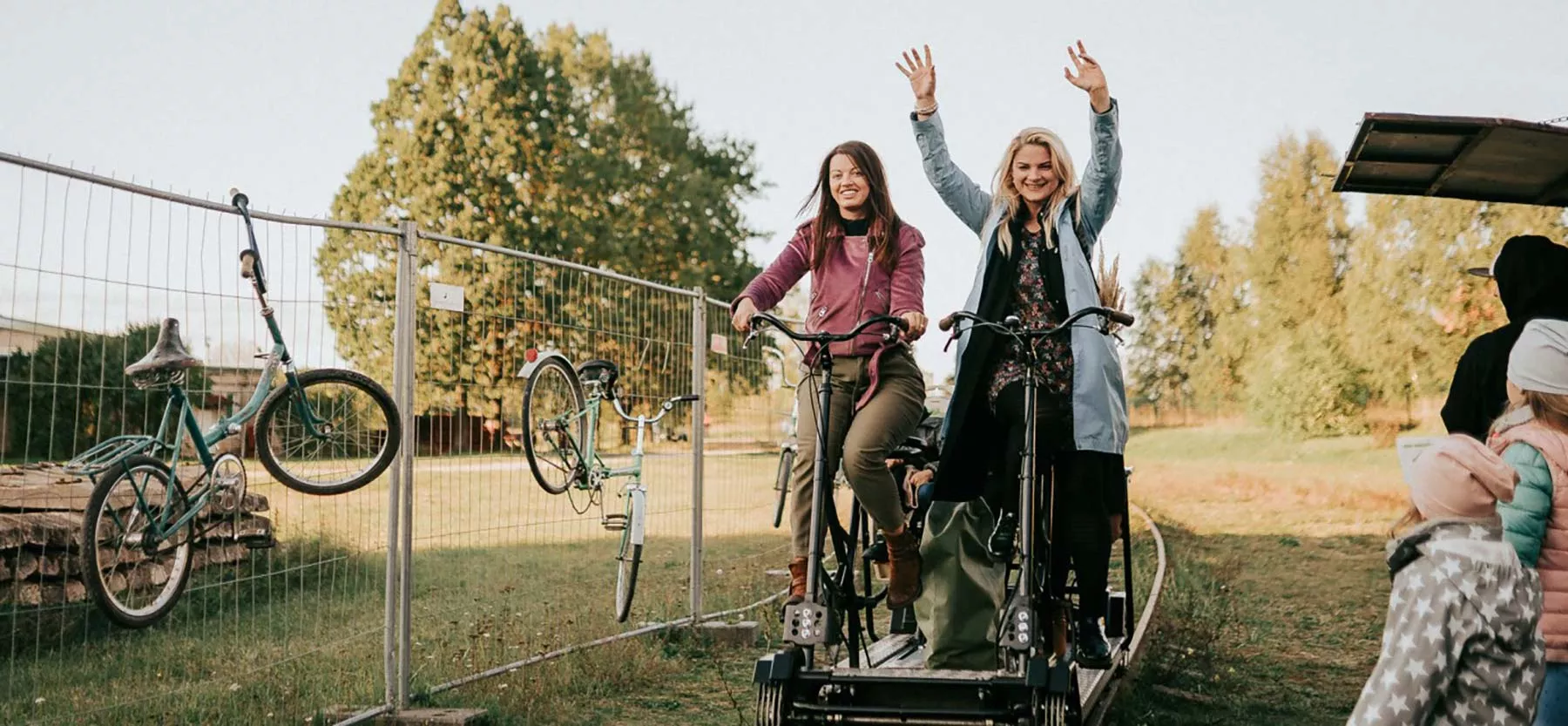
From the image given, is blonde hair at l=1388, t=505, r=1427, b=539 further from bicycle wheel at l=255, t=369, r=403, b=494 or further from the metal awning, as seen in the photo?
bicycle wheel at l=255, t=369, r=403, b=494

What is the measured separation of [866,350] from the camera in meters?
5.71

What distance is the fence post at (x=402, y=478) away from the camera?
6.67m

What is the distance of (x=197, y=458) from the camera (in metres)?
5.74

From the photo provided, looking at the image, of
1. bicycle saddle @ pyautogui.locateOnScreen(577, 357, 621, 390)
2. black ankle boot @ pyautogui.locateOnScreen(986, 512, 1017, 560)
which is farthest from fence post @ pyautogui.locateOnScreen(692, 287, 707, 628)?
black ankle boot @ pyautogui.locateOnScreen(986, 512, 1017, 560)

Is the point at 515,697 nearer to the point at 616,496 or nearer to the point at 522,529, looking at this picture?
the point at 522,529

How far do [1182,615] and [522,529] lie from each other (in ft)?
16.3

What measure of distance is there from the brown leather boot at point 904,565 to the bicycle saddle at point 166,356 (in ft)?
8.82

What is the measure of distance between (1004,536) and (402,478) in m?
2.80

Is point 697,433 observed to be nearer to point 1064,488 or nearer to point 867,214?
point 867,214

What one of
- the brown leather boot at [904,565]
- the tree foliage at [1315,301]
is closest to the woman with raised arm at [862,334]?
the brown leather boot at [904,565]

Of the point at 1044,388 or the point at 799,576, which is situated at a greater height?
the point at 1044,388

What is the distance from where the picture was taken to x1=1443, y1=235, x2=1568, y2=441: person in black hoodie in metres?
5.59

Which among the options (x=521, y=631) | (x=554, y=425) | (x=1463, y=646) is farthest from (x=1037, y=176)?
(x=521, y=631)

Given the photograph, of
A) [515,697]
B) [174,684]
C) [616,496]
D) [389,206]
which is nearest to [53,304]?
[174,684]
